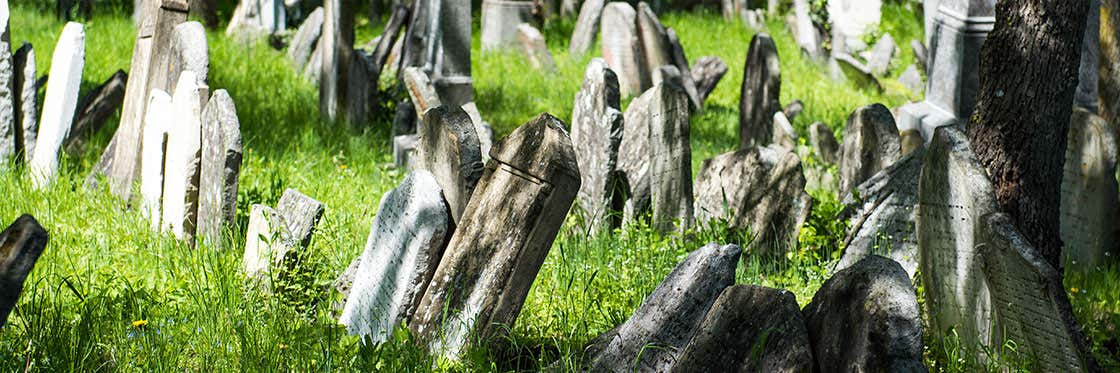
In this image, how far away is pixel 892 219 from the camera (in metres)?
4.97

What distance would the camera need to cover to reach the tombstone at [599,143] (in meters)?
5.38

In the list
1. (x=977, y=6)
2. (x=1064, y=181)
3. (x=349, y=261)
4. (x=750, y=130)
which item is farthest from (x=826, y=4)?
(x=349, y=261)

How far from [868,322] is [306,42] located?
855 centimetres

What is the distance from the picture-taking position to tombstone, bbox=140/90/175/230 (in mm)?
5301

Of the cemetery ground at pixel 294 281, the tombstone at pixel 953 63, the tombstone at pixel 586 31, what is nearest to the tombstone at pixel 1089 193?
the cemetery ground at pixel 294 281

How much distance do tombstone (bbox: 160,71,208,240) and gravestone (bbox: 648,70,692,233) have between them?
1.91 metres

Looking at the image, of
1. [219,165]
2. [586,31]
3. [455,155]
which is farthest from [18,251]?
[586,31]

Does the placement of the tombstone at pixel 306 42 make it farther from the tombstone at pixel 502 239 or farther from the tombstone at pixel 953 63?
the tombstone at pixel 502 239

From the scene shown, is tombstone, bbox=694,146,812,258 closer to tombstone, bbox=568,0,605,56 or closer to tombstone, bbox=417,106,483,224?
tombstone, bbox=417,106,483,224

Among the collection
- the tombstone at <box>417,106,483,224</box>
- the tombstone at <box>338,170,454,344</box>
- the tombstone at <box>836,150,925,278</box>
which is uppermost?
the tombstone at <box>417,106,483,224</box>

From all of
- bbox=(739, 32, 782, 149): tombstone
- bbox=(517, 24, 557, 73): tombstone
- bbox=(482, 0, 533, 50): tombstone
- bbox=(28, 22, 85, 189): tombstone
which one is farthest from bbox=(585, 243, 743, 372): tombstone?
bbox=(482, 0, 533, 50): tombstone

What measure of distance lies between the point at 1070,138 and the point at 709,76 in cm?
508

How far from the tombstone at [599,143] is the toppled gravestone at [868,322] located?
220 cm

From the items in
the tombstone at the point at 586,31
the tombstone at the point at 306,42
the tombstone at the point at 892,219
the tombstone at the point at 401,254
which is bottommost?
the tombstone at the point at 586,31
